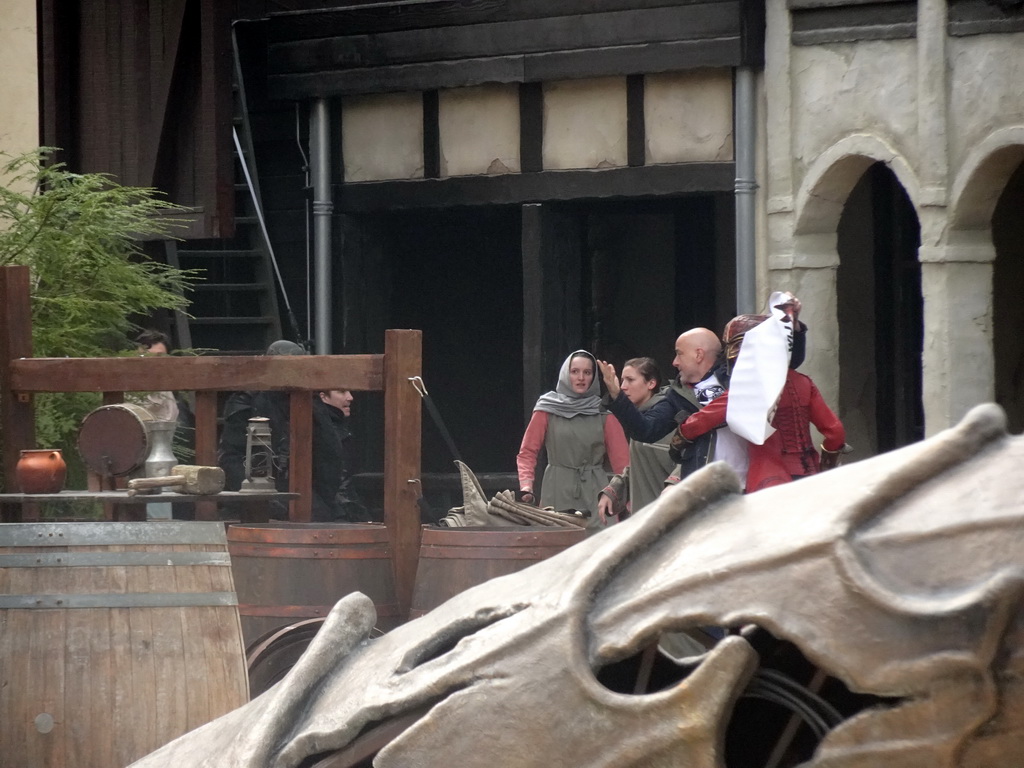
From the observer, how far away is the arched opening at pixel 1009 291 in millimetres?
9250

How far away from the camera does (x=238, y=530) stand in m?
5.07

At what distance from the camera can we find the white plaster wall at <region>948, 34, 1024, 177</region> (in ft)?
25.1

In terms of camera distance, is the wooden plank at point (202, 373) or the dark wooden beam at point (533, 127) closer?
the wooden plank at point (202, 373)

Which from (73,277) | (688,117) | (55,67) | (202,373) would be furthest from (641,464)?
(55,67)

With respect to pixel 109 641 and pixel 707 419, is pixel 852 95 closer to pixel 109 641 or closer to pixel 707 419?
pixel 707 419

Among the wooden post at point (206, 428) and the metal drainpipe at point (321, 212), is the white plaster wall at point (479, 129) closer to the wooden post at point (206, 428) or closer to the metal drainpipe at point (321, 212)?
the metal drainpipe at point (321, 212)

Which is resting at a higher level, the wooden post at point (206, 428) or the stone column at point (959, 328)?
the stone column at point (959, 328)

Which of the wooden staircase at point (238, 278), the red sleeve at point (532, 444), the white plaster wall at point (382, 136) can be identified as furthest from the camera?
the wooden staircase at point (238, 278)

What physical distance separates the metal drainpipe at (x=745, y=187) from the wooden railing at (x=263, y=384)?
4.00 m

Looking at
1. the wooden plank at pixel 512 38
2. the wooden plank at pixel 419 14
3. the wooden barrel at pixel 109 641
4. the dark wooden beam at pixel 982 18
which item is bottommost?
the wooden barrel at pixel 109 641

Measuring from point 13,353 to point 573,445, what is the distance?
9.43 feet

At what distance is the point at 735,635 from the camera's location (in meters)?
1.90

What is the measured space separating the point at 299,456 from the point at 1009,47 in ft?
14.3

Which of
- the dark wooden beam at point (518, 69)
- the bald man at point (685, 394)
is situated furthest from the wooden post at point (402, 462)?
the dark wooden beam at point (518, 69)
